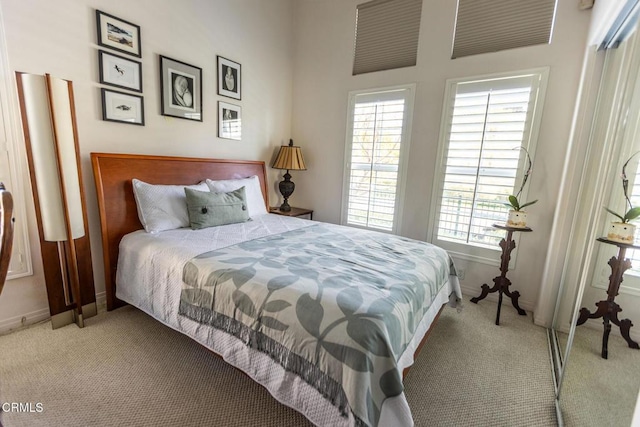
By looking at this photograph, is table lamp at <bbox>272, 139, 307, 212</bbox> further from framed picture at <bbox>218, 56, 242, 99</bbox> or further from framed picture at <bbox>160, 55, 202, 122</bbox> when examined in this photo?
framed picture at <bbox>160, 55, 202, 122</bbox>

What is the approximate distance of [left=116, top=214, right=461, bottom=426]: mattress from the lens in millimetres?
1147

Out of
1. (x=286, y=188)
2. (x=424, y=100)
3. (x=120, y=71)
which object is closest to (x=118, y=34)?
(x=120, y=71)

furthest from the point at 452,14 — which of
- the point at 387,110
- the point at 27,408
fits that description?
the point at 27,408

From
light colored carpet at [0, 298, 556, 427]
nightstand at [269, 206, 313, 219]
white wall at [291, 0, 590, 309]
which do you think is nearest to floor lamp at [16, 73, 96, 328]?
light colored carpet at [0, 298, 556, 427]

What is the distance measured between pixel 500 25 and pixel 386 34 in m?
1.08

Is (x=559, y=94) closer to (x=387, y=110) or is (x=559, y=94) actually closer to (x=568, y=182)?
(x=568, y=182)

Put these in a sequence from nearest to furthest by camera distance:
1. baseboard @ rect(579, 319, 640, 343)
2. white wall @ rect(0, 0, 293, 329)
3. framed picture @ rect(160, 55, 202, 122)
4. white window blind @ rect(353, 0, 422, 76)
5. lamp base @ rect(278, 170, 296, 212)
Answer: baseboard @ rect(579, 319, 640, 343)
white wall @ rect(0, 0, 293, 329)
framed picture @ rect(160, 55, 202, 122)
white window blind @ rect(353, 0, 422, 76)
lamp base @ rect(278, 170, 296, 212)

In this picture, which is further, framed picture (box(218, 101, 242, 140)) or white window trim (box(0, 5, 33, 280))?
framed picture (box(218, 101, 242, 140))

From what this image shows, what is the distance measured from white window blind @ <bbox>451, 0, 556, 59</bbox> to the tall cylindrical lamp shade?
10.7 feet

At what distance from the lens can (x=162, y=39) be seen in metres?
2.49

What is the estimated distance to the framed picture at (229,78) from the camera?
299 centimetres

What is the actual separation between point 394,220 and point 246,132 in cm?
205

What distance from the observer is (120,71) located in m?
2.26

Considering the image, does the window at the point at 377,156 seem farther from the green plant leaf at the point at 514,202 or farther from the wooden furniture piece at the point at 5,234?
the wooden furniture piece at the point at 5,234
